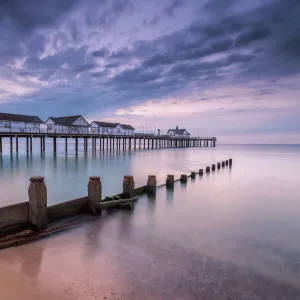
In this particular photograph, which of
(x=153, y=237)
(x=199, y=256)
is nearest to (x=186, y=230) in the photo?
(x=153, y=237)

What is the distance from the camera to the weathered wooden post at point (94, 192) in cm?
849

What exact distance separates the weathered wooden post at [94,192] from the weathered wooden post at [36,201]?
81.7 inches

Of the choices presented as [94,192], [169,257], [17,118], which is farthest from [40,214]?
[17,118]

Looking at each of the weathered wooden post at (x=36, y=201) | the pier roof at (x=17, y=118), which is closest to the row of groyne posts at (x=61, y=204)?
the weathered wooden post at (x=36, y=201)

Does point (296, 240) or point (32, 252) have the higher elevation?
point (32, 252)

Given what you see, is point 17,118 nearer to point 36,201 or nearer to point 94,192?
point 94,192

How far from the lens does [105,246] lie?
6688 mm

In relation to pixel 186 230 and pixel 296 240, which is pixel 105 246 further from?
pixel 296 240

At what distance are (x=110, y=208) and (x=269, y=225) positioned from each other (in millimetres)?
6568

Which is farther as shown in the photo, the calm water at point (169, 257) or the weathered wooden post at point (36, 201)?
the weathered wooden post at point (36, 201)

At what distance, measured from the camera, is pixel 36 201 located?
21.1ft

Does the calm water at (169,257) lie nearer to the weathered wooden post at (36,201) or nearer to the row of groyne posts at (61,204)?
the row of groyne posts at (61,204)

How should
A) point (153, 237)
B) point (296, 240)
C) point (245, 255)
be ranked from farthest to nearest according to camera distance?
1. point (296, 240)
2. point (153, 237)
3. point (245, 255)

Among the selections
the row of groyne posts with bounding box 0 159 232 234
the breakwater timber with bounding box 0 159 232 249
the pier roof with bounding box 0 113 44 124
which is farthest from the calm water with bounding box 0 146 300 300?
the pier roof with bounding box 0 113 44 124
